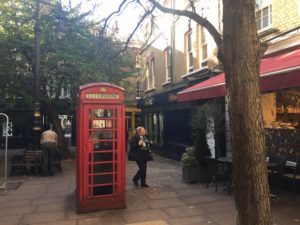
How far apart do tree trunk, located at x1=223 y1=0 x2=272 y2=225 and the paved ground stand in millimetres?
3091

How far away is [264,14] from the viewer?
10.2m

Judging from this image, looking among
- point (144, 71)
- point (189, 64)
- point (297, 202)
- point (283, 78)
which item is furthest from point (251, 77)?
point (144, 71)

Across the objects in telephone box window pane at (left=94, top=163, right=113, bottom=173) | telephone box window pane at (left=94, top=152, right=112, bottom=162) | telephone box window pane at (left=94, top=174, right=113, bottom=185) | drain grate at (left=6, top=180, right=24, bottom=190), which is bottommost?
drain grate at (left=6, top=180, right=24, bottom=190)

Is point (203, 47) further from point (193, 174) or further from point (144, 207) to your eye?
point (144, 207)

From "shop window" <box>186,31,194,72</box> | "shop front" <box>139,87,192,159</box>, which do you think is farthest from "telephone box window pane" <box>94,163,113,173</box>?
"shop window" <box>186,31,194,72</box>

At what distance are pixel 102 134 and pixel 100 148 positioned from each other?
0.28m

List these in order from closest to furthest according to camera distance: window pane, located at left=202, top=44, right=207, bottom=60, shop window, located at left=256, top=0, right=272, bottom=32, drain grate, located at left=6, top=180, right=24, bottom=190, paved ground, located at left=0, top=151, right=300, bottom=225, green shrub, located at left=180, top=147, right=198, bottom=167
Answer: paved ground, located at left=0, top=151, right=300, bottom=225, green shrub, located at left=180, top=147, right=198, bottom=167, drain grate, located at left=6, top=180, right=24, bottom=190, shop window, located at left=256, top=0, right=272, bottom=32, window pane, located at left=202, top=44, right=207, bottom=60

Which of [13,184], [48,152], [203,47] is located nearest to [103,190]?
[13,184]

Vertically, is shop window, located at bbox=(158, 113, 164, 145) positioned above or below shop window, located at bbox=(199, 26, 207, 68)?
below

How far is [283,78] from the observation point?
20.7 feet

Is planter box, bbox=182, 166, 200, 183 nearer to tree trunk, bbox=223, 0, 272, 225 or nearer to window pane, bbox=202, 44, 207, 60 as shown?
window pane, bbox=202, 44, 207, 60

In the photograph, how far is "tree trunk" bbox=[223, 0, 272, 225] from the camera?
124 inches

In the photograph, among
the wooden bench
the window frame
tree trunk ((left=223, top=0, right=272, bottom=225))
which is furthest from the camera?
the window frame

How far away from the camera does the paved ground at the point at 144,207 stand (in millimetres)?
6336
